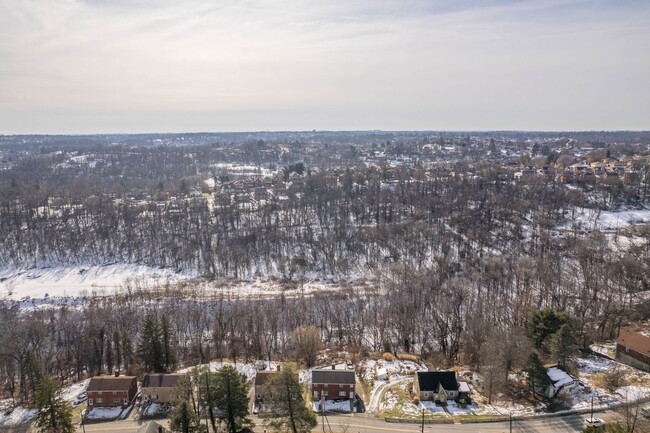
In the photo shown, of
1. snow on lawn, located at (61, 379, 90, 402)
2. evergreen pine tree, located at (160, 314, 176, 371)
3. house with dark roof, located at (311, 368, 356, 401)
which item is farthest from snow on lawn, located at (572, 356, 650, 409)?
snow on lawn, located at (61, 379, 90, 402)

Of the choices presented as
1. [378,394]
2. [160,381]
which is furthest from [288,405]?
[160,381]

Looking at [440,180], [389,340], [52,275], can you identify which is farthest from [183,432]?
[440,180]

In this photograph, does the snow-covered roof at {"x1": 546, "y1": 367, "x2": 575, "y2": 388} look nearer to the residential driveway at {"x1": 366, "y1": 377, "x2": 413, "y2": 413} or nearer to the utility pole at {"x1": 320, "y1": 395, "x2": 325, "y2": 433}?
the residential driveway at {"x1": 366, "y1": 377, "x2": 413, "y2": 413}

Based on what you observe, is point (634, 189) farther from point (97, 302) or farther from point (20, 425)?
point (20, 425)

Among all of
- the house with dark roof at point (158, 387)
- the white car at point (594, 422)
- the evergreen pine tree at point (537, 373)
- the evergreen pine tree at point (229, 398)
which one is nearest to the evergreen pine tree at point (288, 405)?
the evergreen pine tree at point (229, 398)

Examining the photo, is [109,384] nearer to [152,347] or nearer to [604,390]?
[152,347]

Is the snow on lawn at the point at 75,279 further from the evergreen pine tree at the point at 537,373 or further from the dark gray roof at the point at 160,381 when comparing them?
the evergreen pine tree at the point at 537,373

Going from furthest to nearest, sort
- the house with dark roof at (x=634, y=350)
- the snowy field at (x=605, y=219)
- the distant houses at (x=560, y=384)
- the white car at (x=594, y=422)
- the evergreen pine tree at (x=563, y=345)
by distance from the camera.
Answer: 1. the snowy field at (x=605, y=219)
2. the house with dark roof at (x=634, y=350)
3. the evergreen pine tree at (x=563, y=345)
4. the distant houses at (x=560, y=384)
5. the white car at (x=594, y=422)
